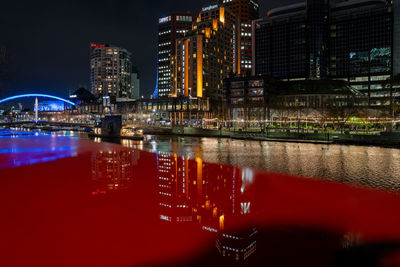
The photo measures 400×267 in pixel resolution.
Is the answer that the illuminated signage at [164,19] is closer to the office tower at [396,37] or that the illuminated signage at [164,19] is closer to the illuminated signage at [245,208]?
the office tower at [396,37]

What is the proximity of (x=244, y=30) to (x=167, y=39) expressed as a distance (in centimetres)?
3821

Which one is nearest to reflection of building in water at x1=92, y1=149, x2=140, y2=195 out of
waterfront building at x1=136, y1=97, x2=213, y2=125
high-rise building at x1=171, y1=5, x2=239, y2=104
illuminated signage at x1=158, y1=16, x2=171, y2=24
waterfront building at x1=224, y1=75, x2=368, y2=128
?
waterfront building at x1=224, y1=75, x2=368, y2=128

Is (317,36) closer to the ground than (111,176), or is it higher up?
higher up

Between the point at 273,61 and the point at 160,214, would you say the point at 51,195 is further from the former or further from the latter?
the point at 273,61

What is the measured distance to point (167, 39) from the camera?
15050 cm

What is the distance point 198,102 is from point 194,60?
17.5m

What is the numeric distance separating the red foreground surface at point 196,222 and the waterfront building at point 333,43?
304ft

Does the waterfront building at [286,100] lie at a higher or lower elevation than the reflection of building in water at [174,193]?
higher

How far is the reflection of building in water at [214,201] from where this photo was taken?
27.4 ft

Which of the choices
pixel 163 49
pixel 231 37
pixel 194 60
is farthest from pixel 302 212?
pixel 163 49

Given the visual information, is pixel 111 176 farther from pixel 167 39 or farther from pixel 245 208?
pixel 167 39

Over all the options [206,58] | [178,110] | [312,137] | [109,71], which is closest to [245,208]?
[312,137]

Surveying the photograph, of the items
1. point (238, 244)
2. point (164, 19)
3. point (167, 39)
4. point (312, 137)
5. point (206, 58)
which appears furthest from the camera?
point (164, 19)

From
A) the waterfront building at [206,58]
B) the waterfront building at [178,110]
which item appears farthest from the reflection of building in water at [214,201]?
the waterfront building at [206,58]
